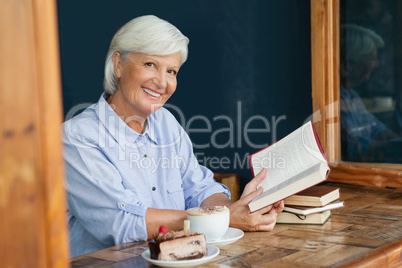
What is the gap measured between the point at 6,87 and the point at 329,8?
206cm

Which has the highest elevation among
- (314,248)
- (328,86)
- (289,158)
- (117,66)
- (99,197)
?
(117,66)

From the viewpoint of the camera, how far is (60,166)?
2.59 ft

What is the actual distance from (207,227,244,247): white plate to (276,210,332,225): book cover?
213mm

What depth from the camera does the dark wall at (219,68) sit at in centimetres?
296

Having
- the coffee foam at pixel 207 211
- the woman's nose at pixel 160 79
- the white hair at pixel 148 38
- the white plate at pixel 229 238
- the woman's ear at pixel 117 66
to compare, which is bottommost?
the white plate at pixel 229 238

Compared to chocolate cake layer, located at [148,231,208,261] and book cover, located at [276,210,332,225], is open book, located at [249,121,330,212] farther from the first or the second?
chocolate cake layer, located at [148,231,208,261]

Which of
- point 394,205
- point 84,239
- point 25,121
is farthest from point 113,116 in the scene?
point 25,121

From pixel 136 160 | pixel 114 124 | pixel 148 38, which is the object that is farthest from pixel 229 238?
pixel 148 38

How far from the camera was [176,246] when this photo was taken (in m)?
1.27

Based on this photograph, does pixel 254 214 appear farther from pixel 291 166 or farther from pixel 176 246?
pixel 176 246

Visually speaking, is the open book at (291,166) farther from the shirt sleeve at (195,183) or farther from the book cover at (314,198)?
the shirt sleeve at (195,183)

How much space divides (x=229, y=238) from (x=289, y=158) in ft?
1.07

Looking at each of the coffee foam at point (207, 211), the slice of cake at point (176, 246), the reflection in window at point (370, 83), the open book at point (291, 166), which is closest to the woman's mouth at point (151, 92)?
the open book at point (291, 166)

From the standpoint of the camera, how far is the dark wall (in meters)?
2.96
